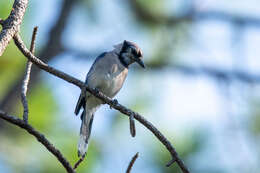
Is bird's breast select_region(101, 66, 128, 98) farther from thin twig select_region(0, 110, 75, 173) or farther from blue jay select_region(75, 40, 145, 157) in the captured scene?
thin twig select_region(0, 110, 75, 173)

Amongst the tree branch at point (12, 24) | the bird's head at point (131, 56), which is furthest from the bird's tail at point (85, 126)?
the tree branch at point (12, 24)

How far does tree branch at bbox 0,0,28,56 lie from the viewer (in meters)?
2.38

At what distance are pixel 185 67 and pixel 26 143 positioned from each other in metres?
3.28

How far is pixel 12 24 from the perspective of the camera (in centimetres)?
248

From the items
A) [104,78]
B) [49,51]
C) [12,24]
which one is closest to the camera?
[12,24]

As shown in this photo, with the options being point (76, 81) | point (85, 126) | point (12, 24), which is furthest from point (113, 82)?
point (12, 24)

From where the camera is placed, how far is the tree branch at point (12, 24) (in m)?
2.38

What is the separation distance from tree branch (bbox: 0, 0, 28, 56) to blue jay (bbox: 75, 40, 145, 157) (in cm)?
220

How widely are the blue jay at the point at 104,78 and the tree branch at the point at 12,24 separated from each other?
7.22 ft

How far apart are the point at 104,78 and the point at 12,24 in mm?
2413

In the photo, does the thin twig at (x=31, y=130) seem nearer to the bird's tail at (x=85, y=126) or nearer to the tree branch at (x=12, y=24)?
the tree branch at (x=12, y=24)

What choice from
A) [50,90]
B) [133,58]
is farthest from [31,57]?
[50,90]

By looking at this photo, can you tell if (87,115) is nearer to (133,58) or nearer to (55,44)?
(133,58)

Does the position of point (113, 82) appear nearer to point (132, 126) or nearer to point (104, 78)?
point (104, 78)
